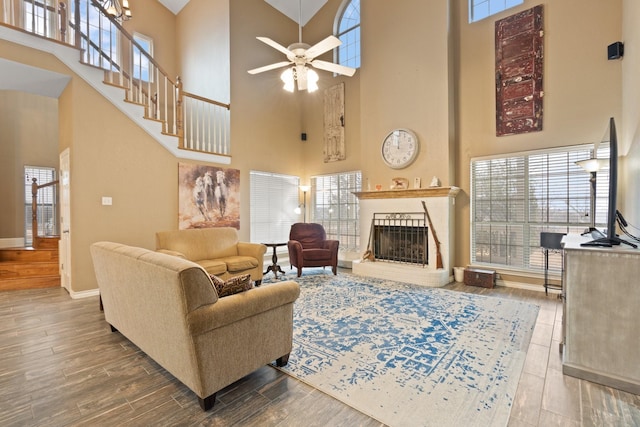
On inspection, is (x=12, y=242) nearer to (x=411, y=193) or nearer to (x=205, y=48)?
(x=205, y=48)

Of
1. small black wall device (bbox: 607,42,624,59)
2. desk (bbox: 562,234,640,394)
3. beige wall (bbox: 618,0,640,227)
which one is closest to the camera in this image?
desk (bbox: 562,234,640,394)

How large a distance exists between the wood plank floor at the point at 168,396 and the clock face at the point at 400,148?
3.42m

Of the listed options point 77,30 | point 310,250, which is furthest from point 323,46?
point 77,30

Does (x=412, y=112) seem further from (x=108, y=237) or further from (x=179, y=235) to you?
(x=108, y=237)

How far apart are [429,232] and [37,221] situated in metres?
8.24

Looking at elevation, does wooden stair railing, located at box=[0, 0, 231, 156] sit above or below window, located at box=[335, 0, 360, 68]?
below

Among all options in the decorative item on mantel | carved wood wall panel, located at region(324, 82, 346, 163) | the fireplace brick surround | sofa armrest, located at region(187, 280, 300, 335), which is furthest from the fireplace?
sofa armrest, located at region(187, 280, 300, 335)

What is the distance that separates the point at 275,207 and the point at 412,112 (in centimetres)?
362

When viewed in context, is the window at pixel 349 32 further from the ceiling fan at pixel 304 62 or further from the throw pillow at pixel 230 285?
the throw pillow at pixel 230 285

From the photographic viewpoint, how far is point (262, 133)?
6.81 metres

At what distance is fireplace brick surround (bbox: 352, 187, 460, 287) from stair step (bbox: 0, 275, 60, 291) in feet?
17.6

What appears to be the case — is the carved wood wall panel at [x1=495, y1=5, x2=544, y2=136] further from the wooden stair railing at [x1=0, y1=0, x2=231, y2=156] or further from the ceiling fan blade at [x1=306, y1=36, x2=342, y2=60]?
the wooden stair railing at [x1=0, y1=0, x2=231, y2=156]

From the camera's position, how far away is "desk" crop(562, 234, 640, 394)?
6.76ft

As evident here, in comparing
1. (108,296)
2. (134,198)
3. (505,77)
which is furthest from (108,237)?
(505,77)
